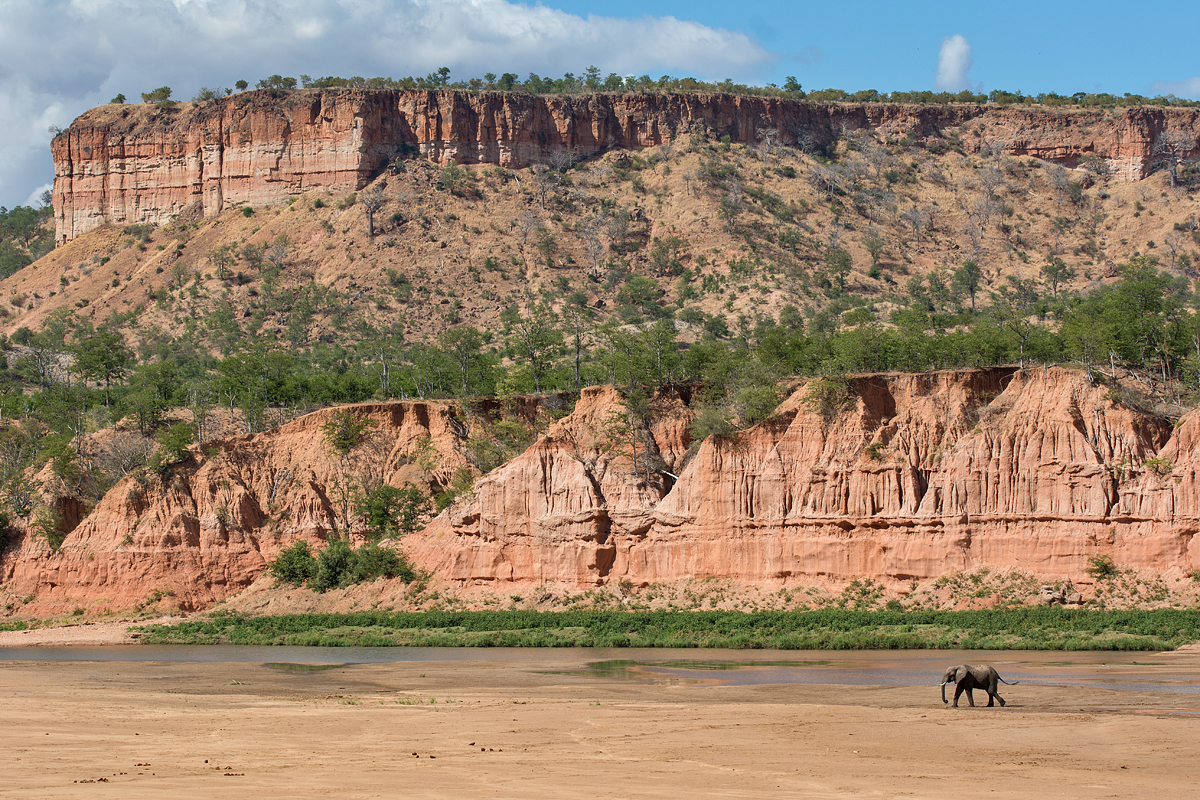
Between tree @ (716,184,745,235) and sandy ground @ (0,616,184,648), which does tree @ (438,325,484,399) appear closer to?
sandy ground @ (0,616,184,648)

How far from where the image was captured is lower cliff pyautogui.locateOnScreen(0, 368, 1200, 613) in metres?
43.8

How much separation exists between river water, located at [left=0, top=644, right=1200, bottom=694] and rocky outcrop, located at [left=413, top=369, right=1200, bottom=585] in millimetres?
9196

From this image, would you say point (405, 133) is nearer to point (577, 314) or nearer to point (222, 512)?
point (577, 314)

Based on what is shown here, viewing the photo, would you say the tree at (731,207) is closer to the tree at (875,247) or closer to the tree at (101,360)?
the tree at (875,247)

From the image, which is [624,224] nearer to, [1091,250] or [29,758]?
[1091,250]

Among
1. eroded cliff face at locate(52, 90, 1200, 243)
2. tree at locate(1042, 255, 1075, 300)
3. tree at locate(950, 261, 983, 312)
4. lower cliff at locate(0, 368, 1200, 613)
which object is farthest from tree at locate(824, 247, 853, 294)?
lower cliff at locate(0, 368, 1200, 613)

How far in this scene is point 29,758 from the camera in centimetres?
1730

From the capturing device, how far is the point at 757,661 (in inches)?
1379

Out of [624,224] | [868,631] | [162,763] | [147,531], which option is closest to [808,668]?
[868,631]

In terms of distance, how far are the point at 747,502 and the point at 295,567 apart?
73.0 feet

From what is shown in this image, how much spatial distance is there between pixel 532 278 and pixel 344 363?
2041cm

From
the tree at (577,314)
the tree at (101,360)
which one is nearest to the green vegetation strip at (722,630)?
the tree at (101,360)

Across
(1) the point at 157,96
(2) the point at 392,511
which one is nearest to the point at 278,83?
(1) the point at 157,96

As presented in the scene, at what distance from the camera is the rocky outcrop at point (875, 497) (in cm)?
4331
